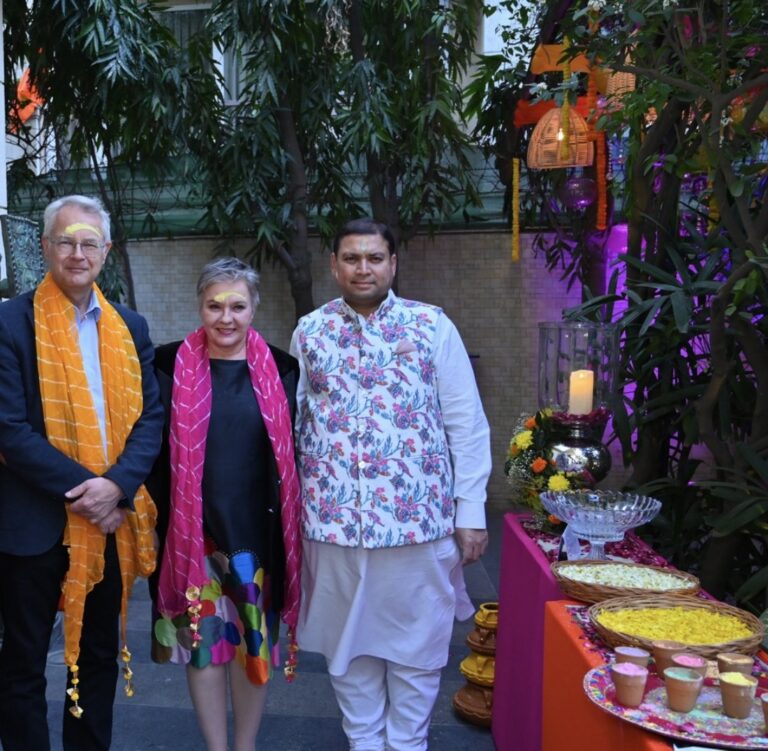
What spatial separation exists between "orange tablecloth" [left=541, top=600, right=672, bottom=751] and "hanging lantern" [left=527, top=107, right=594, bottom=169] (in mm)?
3201

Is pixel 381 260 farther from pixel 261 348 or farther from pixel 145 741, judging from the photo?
pixel 145 741

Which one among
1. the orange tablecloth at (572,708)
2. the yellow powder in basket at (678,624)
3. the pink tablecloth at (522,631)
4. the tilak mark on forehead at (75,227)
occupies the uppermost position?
the tilak mark on forehead at (75,227)

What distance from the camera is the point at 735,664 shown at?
1474 mm

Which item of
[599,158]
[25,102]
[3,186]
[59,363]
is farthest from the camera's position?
[25,102]

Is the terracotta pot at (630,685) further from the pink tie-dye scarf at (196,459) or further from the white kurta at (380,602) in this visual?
the pink tie-dye scarf at (196,459)

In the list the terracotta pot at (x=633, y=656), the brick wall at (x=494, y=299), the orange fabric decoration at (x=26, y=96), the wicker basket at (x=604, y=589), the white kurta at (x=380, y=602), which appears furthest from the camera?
the brick wall at (x=494, y=299)

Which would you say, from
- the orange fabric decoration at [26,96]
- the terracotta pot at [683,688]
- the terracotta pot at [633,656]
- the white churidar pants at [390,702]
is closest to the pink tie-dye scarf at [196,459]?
the white churidar pants at [390,702]

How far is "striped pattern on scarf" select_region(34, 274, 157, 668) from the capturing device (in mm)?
2223

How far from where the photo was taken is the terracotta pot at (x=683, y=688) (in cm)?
140

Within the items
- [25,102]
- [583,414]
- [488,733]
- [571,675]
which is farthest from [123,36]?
[571,675]

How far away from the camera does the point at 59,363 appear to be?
2.23 metres

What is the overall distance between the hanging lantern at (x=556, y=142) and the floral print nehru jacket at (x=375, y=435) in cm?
248

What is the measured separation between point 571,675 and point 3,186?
11.2 ft

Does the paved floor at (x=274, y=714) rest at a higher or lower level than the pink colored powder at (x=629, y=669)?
lower
